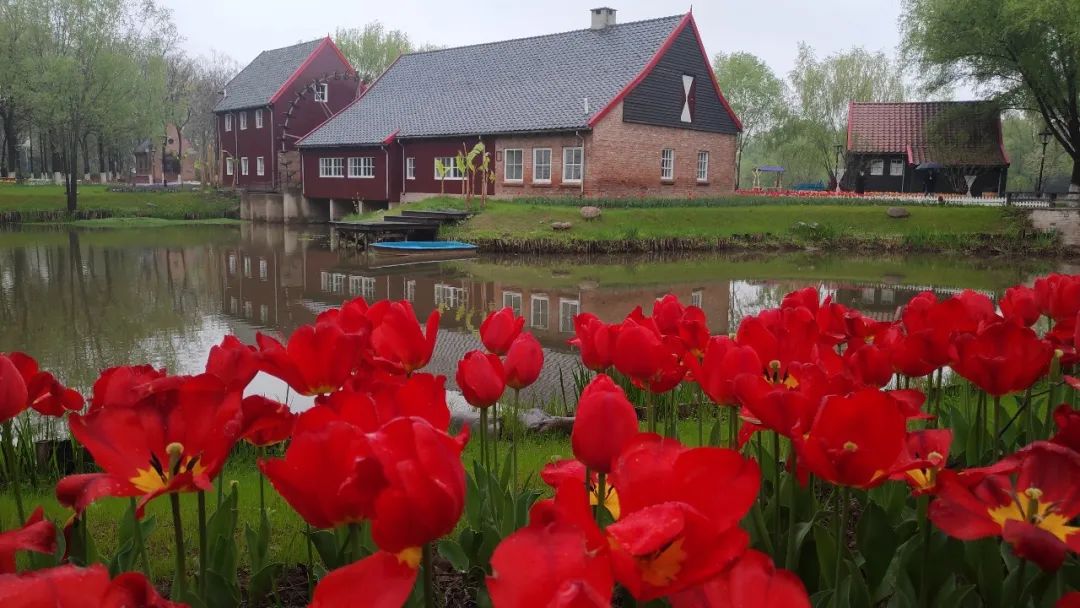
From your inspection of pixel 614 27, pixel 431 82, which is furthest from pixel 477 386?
pixel 431 82

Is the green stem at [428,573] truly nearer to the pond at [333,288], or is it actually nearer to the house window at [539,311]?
the pond at [333,288]

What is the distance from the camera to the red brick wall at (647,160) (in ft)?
87.5

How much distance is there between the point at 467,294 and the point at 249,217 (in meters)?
26.5

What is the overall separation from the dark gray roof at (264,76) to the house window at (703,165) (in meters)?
20.0

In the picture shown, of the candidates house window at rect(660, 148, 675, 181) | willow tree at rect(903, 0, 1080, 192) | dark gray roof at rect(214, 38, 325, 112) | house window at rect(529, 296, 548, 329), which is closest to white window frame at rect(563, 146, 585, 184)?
house window at rect(660, 148, 675, 181)

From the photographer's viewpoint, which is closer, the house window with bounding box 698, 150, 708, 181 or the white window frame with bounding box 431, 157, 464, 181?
the white window frame with bounding box 431, 157, 464, 181

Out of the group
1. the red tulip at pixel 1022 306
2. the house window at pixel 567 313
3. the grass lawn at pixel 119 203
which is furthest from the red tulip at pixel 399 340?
the grass lawn at pixel 119 203

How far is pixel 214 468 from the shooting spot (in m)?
1.21

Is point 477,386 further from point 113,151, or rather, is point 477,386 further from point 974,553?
point 113,151

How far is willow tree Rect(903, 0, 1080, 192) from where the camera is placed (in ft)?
Answer: 86.3

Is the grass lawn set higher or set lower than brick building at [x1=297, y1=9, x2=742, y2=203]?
lower

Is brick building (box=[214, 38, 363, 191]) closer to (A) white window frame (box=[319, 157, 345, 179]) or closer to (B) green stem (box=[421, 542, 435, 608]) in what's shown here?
(A) white window frame (box=[319, 157, 345, 179])

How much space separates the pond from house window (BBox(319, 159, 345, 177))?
31.4 ft

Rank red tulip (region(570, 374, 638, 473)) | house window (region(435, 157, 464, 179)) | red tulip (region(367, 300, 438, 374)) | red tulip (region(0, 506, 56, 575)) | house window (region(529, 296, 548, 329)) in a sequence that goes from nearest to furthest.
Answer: red tulip (region(0, 506, 56, 575)) < red tulip (region(570, 374, 638, 473)) < red tulip (region(367, 300, 438, 374)) < house window (region(529, 296, 548, 329)) < house window (region(435, 157, 464, 179))
